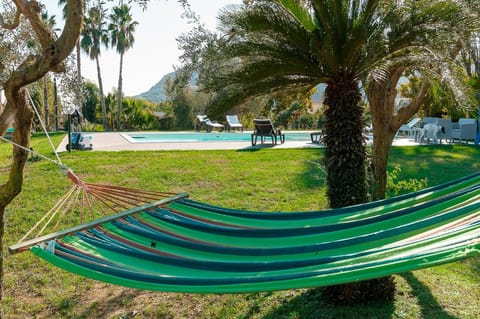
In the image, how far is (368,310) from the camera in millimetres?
3307

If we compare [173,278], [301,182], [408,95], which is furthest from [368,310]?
[408,95]

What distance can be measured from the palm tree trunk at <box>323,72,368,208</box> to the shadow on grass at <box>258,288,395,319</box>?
78 centimetres

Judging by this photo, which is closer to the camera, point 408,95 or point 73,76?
point 73,76

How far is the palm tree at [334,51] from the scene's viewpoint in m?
3.13

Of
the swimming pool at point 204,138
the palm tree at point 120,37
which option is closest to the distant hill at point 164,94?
the swimming pool at point 204,138

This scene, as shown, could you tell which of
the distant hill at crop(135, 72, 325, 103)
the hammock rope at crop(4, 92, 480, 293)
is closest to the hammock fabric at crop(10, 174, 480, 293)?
the hammock rope at crop(4, 92, 480, 293)

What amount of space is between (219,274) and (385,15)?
2.34 meters

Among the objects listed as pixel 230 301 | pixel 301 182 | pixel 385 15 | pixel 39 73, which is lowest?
pixel 230 301

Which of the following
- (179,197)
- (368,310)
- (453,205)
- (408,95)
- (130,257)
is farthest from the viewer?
(408,95)

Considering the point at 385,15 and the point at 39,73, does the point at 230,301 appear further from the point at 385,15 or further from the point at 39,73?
the point at 385,15

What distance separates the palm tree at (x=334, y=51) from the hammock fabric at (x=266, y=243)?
1.91 feet

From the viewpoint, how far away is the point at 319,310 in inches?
133

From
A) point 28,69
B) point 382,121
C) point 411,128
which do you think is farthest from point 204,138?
point 28,69

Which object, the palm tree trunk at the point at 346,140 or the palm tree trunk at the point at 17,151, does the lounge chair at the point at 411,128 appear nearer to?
the palm tree trunk at the point at 346,140
